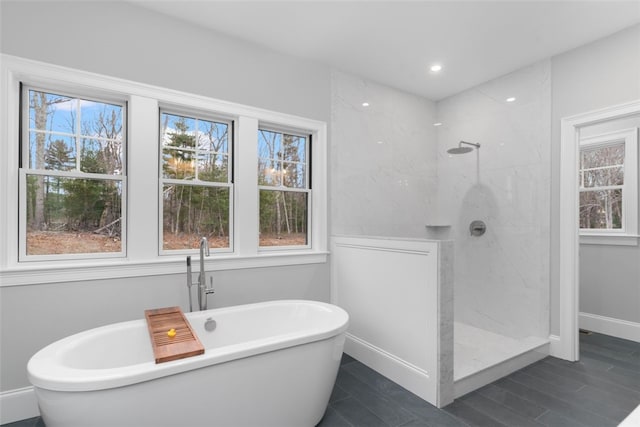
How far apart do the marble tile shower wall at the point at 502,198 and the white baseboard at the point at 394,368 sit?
1510 mm

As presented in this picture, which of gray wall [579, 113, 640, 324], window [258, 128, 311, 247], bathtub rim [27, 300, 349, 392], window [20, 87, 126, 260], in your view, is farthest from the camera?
gray wall [579, 113, 640, 324]

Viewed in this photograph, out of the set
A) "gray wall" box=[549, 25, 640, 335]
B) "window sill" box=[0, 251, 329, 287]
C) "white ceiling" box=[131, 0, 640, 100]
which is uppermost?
"white ceiling" box=[131, 0, 640, 100]

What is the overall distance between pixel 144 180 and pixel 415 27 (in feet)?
7.78

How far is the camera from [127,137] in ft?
7.76

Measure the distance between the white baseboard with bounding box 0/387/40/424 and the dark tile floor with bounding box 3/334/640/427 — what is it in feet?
0.16

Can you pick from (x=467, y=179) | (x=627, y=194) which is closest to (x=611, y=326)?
(x=627, y=194)

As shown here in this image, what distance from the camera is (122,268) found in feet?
7.37

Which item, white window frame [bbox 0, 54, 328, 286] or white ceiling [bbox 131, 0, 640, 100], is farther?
white ceiling [bbox 131, 0, 640, 100]

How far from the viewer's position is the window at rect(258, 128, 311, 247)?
2994 mm

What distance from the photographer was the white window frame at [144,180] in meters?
1.96

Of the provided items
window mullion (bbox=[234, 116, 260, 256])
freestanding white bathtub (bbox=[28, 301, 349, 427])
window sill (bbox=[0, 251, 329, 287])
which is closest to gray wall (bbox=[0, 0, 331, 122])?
window mullion (bbox=[234, 116, 260, 256])

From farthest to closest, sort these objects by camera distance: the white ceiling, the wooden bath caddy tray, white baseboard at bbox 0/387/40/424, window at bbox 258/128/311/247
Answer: window at bbox 258/128/311/247 < the white ceiling < white baseboard at bbox 0/387/40/424 < the wooden bath caddy tray

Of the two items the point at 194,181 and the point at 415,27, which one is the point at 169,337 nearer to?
the point at 194,181

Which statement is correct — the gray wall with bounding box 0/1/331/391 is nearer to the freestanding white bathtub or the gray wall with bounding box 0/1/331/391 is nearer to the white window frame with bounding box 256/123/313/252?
the white window frame with bounding box 256/123/313/252
